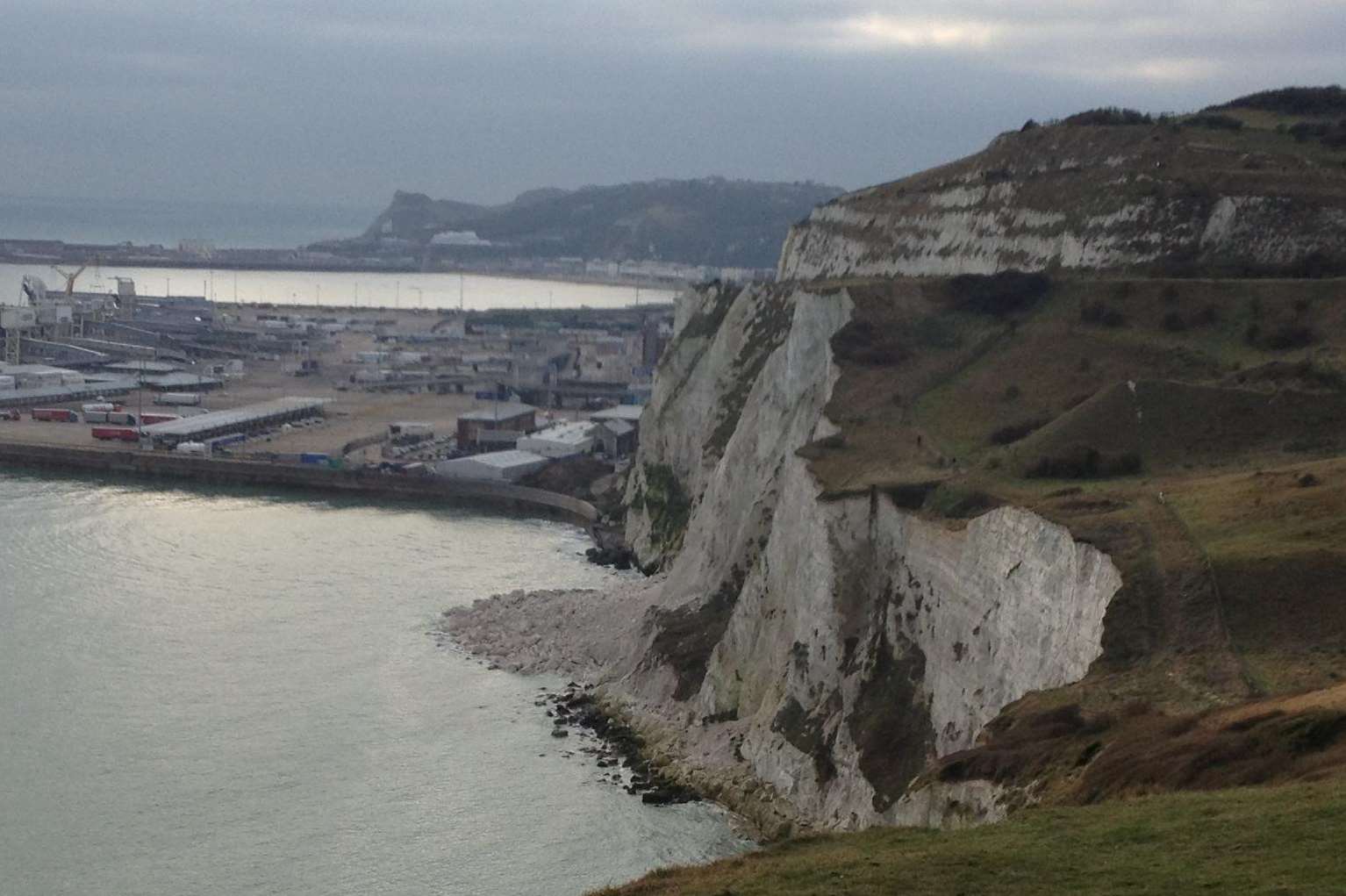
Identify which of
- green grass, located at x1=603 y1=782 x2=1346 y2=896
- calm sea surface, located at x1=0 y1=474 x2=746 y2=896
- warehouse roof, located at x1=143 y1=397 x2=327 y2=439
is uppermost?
green grass, located at x1=603 y1=782 x2=1346 y2=896

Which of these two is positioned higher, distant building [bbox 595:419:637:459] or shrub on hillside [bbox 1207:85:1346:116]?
shrub on hillside [bbox 1207:85:1346:116]

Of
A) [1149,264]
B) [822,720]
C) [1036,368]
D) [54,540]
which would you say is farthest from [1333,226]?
[54,540]

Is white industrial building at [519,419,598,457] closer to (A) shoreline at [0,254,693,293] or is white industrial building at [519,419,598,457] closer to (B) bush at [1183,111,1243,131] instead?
(B) bush at [1183,111,1243,131]

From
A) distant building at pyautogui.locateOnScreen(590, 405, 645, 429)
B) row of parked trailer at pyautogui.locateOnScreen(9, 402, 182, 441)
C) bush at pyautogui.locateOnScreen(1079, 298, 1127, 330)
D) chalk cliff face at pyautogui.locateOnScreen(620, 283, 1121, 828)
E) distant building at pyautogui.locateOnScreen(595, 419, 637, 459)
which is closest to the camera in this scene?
chalk cliff face at pyautogui.locateOnScreen(620, 283, 1121, 828)

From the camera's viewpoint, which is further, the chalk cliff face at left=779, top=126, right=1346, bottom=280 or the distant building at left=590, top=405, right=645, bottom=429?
the distant building at left=590, top=405, right=645, bottom=429

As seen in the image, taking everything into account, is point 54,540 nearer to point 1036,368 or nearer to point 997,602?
point 1036,368

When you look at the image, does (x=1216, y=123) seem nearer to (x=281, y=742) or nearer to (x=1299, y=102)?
(x=1299, y=102)

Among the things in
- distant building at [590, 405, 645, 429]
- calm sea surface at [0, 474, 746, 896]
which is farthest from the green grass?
distant building at [590, 405, 645, 429]
